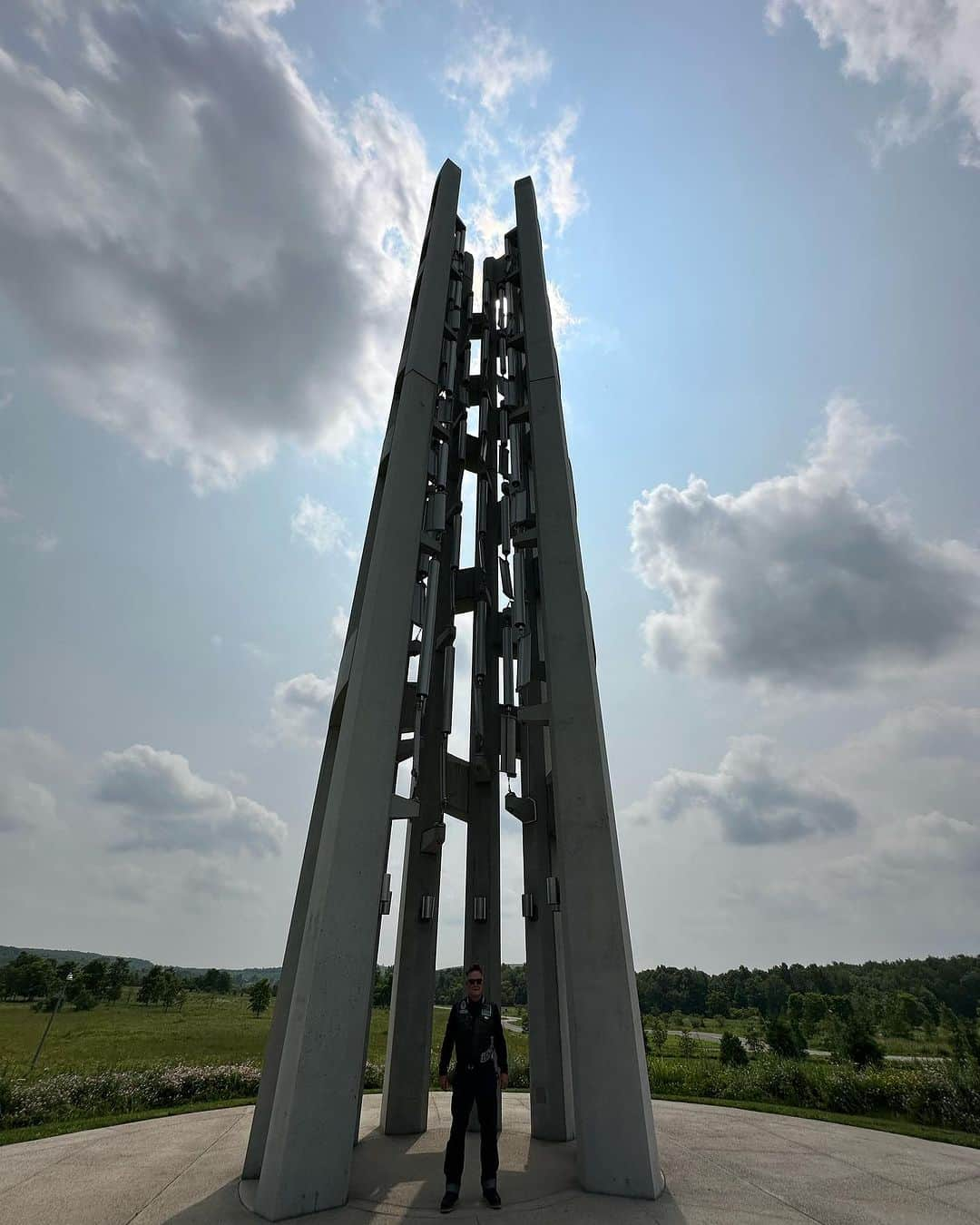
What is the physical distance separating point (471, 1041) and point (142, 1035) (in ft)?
145

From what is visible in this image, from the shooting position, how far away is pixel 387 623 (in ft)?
24.8

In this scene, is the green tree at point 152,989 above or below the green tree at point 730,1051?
above

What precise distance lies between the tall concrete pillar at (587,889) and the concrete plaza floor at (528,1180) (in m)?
0.39

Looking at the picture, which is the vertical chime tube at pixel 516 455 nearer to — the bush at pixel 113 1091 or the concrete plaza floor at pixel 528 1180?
the concrete plaza floor at pixel 528 1180

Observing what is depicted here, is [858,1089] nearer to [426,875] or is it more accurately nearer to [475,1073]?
[426,875]

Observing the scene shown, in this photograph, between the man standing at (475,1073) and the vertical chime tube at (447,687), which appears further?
the vertical chime tube at (447,687)

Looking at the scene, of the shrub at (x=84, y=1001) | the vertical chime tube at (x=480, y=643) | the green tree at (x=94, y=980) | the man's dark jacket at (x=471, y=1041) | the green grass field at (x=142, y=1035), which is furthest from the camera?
the green tree at (x=94, y=980)

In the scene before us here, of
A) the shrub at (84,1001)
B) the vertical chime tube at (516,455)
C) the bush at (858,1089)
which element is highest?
the vertical chime tube at (516,455)

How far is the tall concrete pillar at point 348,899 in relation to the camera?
5312 mm

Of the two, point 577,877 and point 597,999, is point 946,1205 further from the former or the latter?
point 577,877

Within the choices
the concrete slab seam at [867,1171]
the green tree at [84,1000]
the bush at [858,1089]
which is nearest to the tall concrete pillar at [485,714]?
the concrete slab seam at [867,1171]

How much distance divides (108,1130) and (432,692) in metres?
7.93

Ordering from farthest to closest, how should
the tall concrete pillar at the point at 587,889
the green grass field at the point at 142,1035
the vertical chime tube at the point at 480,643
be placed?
the green grass field at the point at 142,1035 → the vertical chime tube at the point at 480,643 → the tall concrete pillar at the point at 587,889

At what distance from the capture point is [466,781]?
1011 centimetres
